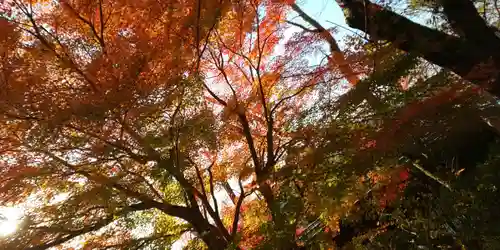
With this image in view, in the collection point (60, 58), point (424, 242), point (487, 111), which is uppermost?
point (60, 58)

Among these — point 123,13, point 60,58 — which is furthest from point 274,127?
point 60,58

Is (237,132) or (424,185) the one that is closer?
(424,185)

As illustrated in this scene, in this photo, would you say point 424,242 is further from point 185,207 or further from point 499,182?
point 185,207

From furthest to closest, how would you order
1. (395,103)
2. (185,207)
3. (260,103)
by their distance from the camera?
(260,103) → (185,207) → (395,103)

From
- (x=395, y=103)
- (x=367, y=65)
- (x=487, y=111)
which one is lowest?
(x=487, y=111)

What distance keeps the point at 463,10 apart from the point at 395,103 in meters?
0.70

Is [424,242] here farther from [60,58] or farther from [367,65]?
[60,58]

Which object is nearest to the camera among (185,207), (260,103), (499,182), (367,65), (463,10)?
(463,10)

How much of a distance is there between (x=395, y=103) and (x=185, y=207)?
1864 millimetres

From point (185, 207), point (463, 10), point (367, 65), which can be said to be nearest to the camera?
point (463, 10)

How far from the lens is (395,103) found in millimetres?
2568

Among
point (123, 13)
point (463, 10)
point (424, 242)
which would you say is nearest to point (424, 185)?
point (424, 242)

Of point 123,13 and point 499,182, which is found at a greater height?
point 123,13

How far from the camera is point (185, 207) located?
3.10m
